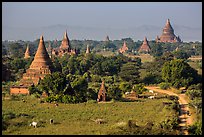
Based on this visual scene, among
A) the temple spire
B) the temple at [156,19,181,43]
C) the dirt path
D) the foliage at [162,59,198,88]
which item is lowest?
the dirt path

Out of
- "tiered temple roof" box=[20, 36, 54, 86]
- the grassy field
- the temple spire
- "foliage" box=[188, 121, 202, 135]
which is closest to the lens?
"foliage" box=[188, 121, 202, 135]

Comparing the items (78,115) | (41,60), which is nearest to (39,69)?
(41,60)

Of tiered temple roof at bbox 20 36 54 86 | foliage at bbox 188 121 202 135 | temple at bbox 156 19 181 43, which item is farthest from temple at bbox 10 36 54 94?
temple at bbox 156 19 181 43

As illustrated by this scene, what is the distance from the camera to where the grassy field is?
2038 cm

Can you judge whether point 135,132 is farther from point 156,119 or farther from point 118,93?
point 118,93

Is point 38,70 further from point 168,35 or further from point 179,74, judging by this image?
point 168,35

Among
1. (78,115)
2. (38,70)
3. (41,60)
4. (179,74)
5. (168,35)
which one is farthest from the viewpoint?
(168,35)

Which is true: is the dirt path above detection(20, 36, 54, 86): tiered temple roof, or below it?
below

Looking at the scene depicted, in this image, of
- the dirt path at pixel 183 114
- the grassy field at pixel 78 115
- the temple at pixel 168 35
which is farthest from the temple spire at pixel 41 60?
the temple at pixel 168 35

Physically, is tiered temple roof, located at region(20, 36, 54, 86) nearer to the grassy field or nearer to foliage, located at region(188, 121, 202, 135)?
the grassy field

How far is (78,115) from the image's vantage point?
2466 cm

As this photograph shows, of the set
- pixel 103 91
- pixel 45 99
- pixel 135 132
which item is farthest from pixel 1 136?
pixel 103 91

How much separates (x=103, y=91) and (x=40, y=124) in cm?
1042

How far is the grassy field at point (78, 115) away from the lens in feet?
66.8
